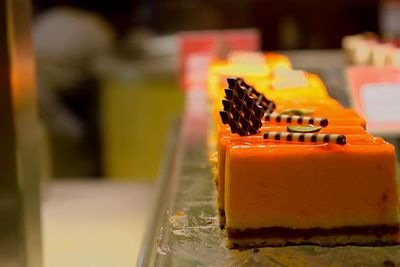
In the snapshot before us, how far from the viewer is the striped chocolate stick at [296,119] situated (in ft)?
4.84

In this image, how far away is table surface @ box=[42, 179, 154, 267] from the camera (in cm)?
217

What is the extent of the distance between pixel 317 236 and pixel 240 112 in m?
0.29

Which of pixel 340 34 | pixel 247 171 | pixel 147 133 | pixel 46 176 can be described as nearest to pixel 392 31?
pixel 340 34

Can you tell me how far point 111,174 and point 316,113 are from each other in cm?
349

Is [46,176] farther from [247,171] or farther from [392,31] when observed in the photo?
[392,31]

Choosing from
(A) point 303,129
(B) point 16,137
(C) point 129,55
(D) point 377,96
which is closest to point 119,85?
(C) point 129,55

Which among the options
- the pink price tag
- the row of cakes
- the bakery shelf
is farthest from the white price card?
the row of cakes

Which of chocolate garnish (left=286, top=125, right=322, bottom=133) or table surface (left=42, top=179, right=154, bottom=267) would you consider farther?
table surface (left=42, top=179, right=154, bottom=267)

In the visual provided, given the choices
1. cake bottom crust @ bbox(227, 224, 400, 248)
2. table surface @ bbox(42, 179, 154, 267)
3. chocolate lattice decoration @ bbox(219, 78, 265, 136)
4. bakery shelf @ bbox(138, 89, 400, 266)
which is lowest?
table surface @ bbox(42, 179, 154, 267)

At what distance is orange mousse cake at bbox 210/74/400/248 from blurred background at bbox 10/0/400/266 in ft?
2.86

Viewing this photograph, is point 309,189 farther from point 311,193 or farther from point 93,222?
point 93,222

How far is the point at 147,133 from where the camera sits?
15.8 ft

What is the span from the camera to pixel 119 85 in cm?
489

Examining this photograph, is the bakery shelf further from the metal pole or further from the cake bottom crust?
the metal pole
